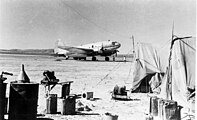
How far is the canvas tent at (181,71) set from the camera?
25.7ft

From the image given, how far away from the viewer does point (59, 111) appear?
7.99 m

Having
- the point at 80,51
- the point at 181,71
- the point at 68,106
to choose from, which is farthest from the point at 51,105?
the point at 80,51

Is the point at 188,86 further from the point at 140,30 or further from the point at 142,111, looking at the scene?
the point at 140,30

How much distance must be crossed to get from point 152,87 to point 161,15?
131 inches

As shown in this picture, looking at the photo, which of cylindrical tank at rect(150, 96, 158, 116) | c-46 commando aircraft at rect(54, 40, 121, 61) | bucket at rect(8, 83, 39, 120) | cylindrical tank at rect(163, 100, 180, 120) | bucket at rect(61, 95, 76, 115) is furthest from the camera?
c-46 commando aircraft at rect(54, 40, 121, 61)

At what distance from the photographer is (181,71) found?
790cm

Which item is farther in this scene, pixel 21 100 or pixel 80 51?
pixel 80 51

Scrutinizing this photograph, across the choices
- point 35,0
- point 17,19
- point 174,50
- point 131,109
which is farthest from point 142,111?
point 17,19

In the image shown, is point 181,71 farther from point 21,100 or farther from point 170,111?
point 21,100

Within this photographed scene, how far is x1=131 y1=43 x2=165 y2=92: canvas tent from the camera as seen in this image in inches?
446

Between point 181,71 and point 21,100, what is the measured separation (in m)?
4.82

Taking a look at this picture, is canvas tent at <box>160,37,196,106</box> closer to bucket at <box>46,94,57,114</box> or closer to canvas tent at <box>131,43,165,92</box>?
canvas tent at <box>131,43,165,92</box>

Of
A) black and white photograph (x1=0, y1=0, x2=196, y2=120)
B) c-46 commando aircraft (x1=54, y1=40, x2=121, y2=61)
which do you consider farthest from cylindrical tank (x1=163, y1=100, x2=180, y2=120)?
c-46 commando aircraft (x1=54, y1=40, x2=121, y2=61)

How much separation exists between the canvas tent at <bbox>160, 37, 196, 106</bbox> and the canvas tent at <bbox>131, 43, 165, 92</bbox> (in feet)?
10.1
